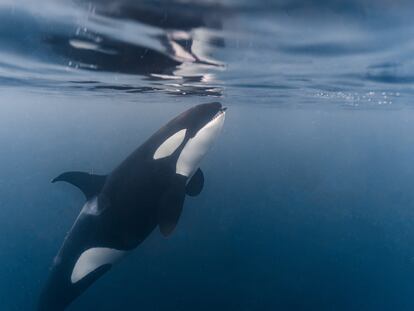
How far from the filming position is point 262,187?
122ft

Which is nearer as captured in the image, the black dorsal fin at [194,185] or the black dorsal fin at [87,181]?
the black dorsal fin at [87,181]

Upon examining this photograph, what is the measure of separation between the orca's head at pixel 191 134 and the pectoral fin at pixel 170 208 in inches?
21.4

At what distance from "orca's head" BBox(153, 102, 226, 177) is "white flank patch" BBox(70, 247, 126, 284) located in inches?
113

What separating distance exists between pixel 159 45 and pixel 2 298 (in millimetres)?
16453

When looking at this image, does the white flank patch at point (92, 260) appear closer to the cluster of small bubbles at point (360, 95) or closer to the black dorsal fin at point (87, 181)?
the black dorsal fin at point (87, 181)

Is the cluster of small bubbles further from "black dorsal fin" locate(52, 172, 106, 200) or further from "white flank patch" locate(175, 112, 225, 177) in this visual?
"black dorsal fin" locate(52, 172, 106, 200)

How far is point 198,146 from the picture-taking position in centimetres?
937

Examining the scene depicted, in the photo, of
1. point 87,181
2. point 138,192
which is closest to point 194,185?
point 138,192

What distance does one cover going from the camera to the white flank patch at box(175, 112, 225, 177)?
913 centimetres

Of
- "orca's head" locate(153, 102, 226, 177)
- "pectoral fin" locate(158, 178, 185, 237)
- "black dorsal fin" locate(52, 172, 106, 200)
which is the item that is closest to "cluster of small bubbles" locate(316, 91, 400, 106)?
"orca's head" locate(153, 102, 226, 177)

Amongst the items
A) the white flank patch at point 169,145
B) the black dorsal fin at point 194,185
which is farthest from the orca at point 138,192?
the black dorsal fin at point 194,185

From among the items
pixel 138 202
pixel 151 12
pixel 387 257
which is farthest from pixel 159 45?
pixel 387 257

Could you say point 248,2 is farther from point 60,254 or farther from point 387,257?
point 387,257

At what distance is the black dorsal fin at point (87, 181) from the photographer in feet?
29.9
